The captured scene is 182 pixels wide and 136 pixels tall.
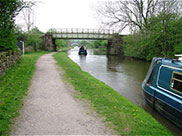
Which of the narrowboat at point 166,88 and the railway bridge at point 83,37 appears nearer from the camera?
the narrowboat at point 166,88

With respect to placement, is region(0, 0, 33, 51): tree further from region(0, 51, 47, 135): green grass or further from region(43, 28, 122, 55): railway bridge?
region(43, 28, 122, 55): railway bridge

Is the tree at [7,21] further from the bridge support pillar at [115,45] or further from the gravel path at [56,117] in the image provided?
the bridge support pillar at [115,45]

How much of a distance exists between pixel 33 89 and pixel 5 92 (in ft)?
3.88

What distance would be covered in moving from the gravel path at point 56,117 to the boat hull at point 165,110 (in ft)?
7.27

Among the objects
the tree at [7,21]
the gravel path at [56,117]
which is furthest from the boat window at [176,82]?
the tree at [7,21]

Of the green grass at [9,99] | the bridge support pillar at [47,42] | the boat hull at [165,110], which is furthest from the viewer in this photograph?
the bridge support pillar at [47,42]

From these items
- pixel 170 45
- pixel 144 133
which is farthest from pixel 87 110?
pixel 170 45

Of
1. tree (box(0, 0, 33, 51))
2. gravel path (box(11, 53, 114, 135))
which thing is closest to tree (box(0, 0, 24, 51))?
tree (box(0, 0, 33, 51))

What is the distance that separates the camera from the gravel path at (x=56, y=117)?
407cm

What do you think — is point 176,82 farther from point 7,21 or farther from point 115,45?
point 115,45

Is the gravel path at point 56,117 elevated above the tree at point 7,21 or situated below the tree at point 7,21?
below

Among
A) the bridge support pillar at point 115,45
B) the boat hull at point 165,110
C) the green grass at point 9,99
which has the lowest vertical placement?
the boat hull at point 165,110

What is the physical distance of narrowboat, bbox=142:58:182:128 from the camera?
16.7 ft

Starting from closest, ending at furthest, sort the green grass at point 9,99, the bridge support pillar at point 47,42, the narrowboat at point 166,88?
the green grass at point 9,99 → the narrowboat at point 166,88 → the bridge support pillar at point 47,42
